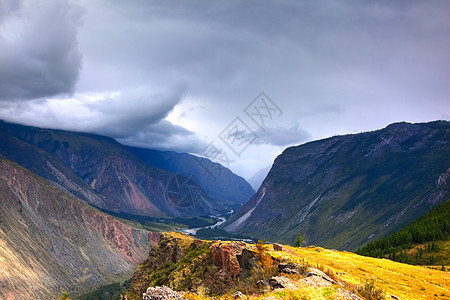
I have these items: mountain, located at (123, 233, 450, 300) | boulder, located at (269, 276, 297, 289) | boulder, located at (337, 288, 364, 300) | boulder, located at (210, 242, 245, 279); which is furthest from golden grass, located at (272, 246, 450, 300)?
boulder, located at (337, 288, 364, 300)

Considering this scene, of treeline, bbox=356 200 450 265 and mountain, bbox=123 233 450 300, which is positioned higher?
mountain, bbox=123 233 450 300

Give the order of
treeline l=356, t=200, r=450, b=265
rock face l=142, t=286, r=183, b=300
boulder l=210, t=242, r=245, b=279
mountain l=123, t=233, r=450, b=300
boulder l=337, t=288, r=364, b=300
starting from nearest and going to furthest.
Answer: rock face l=142, t=286, r=183, b=300
boulder l=337, t=288, r=364, b=300
mountain l=123, t=233, r=450, b=300
boulder l=210, t=242, r=245, b=279
treeline l=356, t=200, r=450, b=265

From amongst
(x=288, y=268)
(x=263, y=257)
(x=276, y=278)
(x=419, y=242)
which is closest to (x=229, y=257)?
(x=263, y=257)

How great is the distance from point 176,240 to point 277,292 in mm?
58765

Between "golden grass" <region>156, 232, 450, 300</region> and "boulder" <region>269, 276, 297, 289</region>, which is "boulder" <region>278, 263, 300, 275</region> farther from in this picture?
"boulder" <region>269, 276, 297, 289</region>

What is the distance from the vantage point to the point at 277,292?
993 inches

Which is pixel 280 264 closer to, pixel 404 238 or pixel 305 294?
pixel 305 294

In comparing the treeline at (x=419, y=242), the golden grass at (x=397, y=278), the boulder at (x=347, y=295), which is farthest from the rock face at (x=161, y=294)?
the treeline at (x=419, y=242)

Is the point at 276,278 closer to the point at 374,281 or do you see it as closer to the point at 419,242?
the point at 374,281

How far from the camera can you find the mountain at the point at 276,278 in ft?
86.2

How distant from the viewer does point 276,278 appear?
92.0ft

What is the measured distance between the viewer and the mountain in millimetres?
26281

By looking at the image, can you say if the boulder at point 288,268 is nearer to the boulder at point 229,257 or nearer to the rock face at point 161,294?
the boulder at point 229,257

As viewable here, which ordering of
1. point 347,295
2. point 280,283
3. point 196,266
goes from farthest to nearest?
1. point 196,266
2. point 280,283
3. point 347,295
